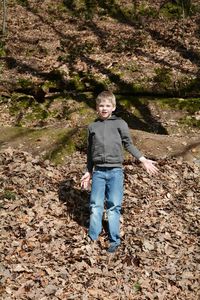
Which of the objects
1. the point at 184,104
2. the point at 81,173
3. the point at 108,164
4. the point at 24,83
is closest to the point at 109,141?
the point at 108,164

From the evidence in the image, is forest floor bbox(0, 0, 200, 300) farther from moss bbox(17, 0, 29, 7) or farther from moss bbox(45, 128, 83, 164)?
moss bbox(17, 0, 29, 7)

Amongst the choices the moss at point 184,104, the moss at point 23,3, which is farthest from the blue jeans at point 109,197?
the moss at point 23,3

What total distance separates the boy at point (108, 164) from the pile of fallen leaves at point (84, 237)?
1.19 feet

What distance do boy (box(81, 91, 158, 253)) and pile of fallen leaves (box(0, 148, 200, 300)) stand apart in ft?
1.19

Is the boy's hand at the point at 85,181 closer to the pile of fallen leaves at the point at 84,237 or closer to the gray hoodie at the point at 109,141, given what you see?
the gray hoodie at the point at 109,141

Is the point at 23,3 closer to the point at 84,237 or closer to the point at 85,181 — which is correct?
the point at 85,181

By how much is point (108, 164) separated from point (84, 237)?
1258 millimetres

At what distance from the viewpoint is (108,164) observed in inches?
247

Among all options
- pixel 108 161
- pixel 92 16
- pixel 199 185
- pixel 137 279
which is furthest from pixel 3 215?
pixel 92 16

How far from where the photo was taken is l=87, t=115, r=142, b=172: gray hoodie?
20.3 feet

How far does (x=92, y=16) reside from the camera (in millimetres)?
20250

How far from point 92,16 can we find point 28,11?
10.8ft

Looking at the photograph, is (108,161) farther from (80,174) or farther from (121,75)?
(121,75)

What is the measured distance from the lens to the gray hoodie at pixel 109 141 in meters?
6.20
